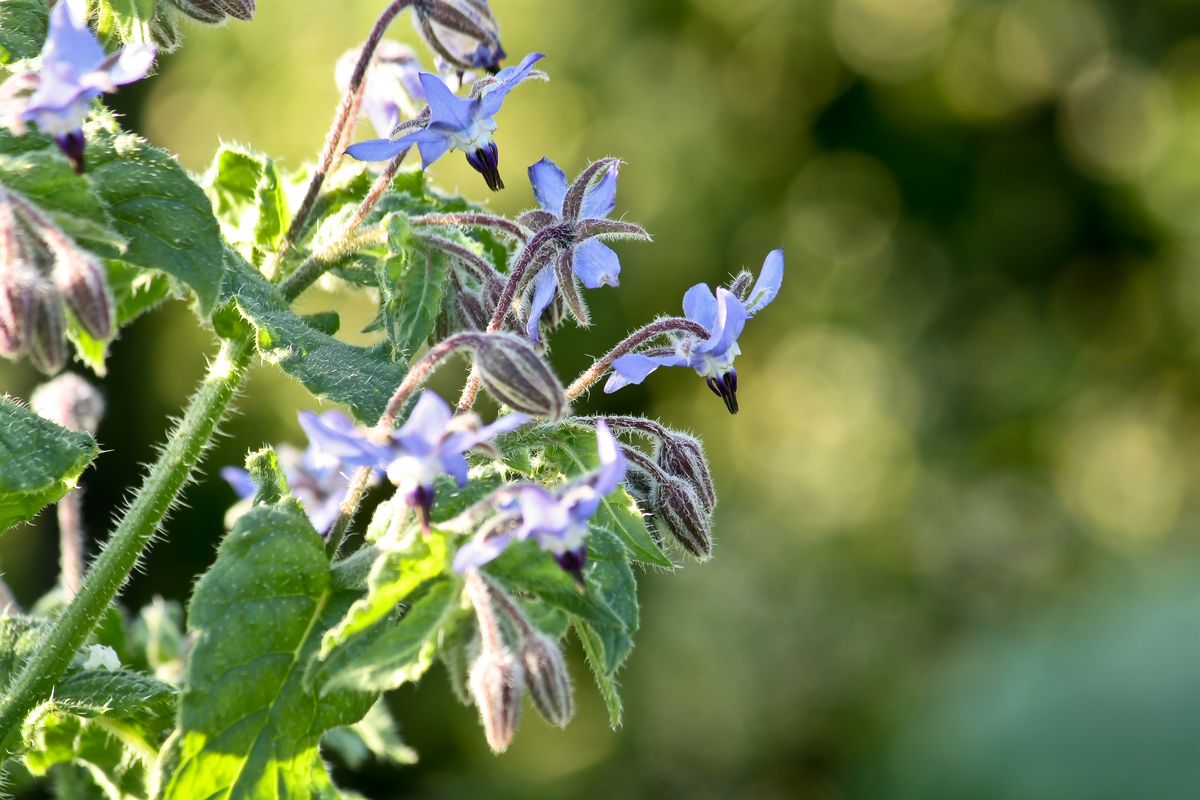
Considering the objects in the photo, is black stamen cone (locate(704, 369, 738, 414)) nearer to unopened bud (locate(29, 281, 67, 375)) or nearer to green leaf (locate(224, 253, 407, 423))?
green leaf (locate(224, 253, 407, 423))

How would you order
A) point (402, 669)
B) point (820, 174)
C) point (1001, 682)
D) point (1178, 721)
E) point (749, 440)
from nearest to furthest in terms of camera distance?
point (402, 669)
point (1178, 721)
point (1001, 682)
point (749, 440)
point (820, 174)

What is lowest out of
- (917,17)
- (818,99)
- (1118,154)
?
(818,99)

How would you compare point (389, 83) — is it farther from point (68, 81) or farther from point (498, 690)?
point (498, 690)

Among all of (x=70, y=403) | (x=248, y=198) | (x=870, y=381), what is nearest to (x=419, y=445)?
(x=248, y=198)

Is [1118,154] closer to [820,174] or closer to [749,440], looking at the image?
[820,174]

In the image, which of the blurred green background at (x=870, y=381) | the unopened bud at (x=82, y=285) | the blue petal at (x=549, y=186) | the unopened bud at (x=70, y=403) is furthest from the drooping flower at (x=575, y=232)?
the blurred green background at (x=870, y=381)

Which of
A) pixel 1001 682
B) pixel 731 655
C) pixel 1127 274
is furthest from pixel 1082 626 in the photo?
pixel 1127 274
